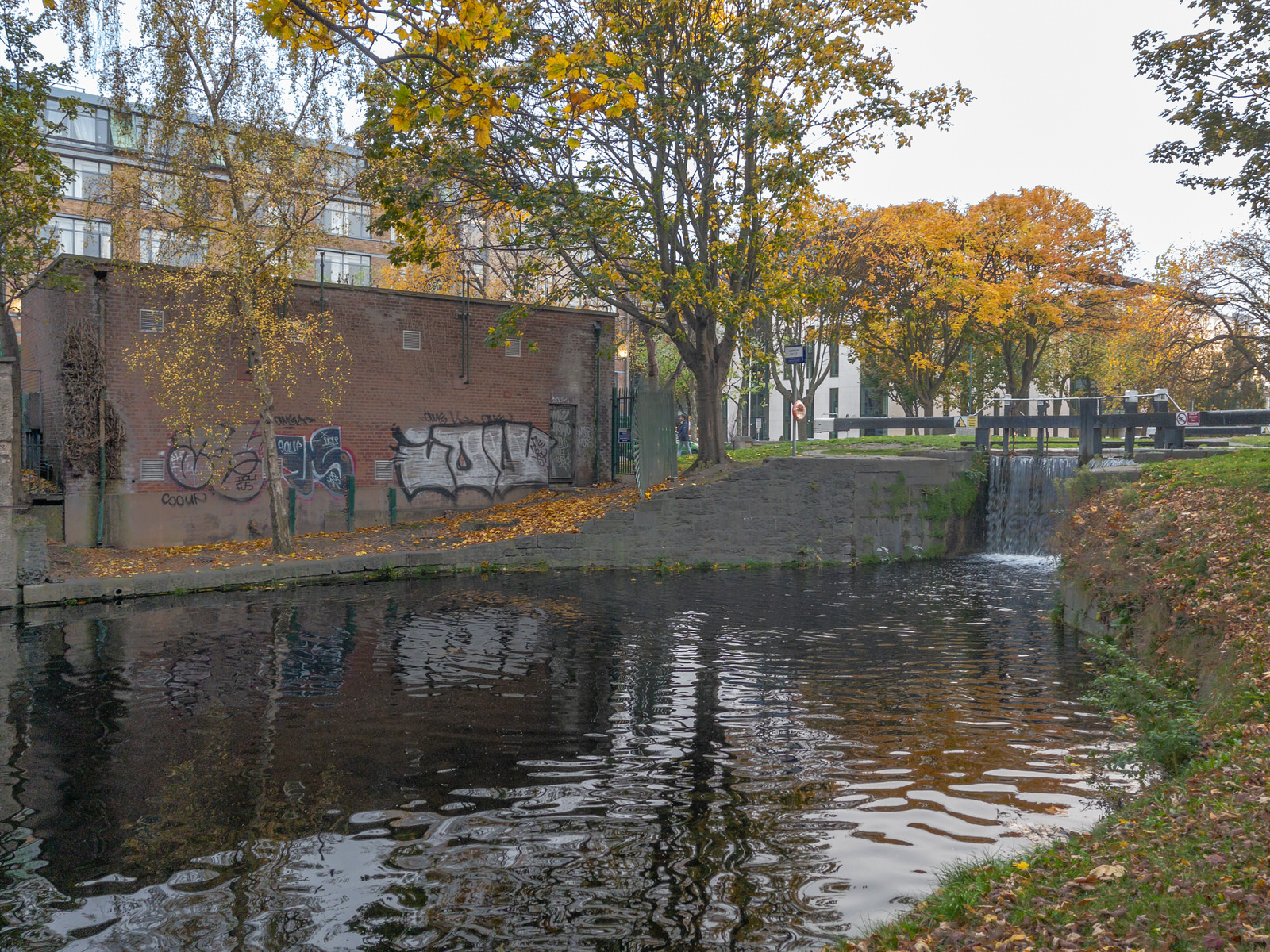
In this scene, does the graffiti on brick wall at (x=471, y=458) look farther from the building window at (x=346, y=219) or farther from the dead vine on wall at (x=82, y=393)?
the dead vine on wall at (x=82, y=393)

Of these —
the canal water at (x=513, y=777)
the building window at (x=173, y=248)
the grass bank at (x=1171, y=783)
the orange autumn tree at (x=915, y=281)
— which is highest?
the orange autumn tree at (x=915, y=281)

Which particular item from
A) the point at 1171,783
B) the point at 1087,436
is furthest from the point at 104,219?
the point at 1087,436

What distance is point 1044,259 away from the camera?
3469cm

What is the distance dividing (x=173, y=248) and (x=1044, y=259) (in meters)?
29.1

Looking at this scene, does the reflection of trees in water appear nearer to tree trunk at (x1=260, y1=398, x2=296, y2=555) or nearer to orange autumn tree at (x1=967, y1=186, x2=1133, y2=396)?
tree trunk at (x1=260, y1=398, x2=296, y2=555)

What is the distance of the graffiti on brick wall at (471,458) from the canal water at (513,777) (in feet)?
28.9

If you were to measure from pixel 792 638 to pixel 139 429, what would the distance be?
13.0 m

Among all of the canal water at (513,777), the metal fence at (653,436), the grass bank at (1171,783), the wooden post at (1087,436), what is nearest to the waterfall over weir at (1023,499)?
the wooden post at (1087,436)

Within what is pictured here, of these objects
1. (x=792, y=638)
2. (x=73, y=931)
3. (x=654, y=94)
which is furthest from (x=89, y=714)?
(x=654, y=94)

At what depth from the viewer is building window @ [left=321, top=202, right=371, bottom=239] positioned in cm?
1805

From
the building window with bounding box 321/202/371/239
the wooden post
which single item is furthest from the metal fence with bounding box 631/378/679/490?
the wooden post

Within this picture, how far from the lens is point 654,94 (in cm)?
1822

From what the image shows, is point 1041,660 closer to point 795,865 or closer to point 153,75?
point 795,865

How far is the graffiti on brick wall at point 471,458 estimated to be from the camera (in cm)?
2132
